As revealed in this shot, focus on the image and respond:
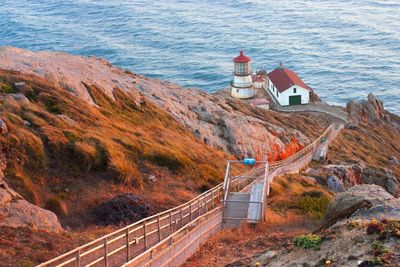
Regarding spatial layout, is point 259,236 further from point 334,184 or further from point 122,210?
point 334,184

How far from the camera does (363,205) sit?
773 inches

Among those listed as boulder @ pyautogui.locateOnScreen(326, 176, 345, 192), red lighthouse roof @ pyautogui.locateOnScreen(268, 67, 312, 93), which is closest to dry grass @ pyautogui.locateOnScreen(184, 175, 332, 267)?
boulder @ pyautogui.locateOnScreen(326, 176, 345, 192)

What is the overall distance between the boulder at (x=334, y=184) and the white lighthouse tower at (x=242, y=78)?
36.4m

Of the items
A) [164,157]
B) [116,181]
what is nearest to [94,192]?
[116,181]

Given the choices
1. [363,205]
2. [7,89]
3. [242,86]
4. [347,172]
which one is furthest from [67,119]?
[242,86]

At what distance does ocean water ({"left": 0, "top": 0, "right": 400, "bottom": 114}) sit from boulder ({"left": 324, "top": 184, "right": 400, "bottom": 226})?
7257 centimetres

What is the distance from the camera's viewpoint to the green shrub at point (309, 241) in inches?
625

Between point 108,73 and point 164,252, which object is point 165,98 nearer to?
point 108,73

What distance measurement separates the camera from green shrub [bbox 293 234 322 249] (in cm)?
1587

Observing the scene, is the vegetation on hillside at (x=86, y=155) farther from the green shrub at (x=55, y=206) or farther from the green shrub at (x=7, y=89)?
the green shrub at (x=7, y=89)

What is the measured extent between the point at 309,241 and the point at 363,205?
14.6 feet

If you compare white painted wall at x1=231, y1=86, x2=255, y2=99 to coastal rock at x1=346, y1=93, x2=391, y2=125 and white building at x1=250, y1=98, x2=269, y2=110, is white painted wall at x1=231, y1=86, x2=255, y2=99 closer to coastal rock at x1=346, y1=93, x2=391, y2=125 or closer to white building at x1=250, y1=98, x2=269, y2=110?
white building at x1=250, y1=98, x2=269, y2=110

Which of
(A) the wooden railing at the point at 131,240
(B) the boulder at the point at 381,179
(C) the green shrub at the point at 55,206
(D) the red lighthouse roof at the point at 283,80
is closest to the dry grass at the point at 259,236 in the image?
(A) the wooden railing at the point at 131,240

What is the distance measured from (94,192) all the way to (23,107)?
7.42 m
